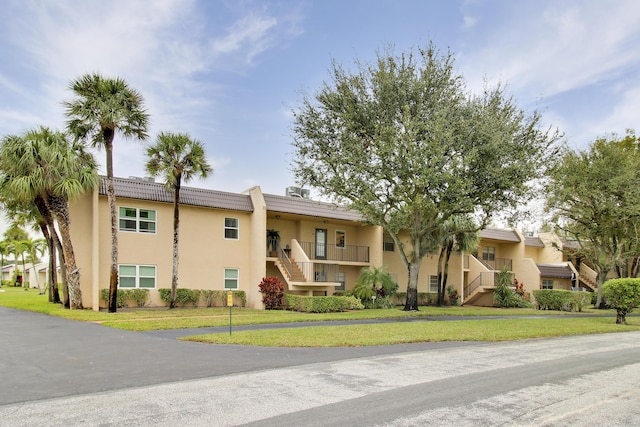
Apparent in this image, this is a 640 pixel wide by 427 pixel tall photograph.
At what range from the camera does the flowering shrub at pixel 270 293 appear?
25031 mm

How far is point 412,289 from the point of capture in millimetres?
25719

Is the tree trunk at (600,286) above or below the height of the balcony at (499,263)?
below

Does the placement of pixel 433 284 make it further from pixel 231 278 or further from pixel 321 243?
pixel 231 278

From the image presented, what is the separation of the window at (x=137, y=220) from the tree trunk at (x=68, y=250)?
8.37ft

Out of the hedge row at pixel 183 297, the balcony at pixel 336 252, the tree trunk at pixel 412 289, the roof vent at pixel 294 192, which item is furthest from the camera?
the roof vent at pixel 294 192

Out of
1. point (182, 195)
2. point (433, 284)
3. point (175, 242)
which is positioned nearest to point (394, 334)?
point (175, 242)

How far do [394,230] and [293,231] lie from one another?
6.96 metres

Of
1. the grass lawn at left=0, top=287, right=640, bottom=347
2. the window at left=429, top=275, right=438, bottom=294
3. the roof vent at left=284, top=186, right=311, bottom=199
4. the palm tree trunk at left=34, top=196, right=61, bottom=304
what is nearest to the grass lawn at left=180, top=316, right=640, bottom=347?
the grass lawn at left=0, top=287, right=640, bottom=347

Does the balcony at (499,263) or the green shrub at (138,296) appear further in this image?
the balcony at (499,263)

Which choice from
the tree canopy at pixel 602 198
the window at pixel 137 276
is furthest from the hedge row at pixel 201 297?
the tree canopy at pixel 602 198

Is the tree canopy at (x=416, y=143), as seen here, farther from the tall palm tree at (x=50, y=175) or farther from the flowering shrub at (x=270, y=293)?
the tall palm tree at (x=50, y=175)

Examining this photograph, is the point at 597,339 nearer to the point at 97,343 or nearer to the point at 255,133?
the point at 97,343

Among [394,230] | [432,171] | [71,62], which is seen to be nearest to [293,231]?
[394,230]

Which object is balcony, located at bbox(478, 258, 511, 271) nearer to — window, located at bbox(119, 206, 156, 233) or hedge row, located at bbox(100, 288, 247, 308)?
hedge row, located at bbox(100, 288, 247, 308)
